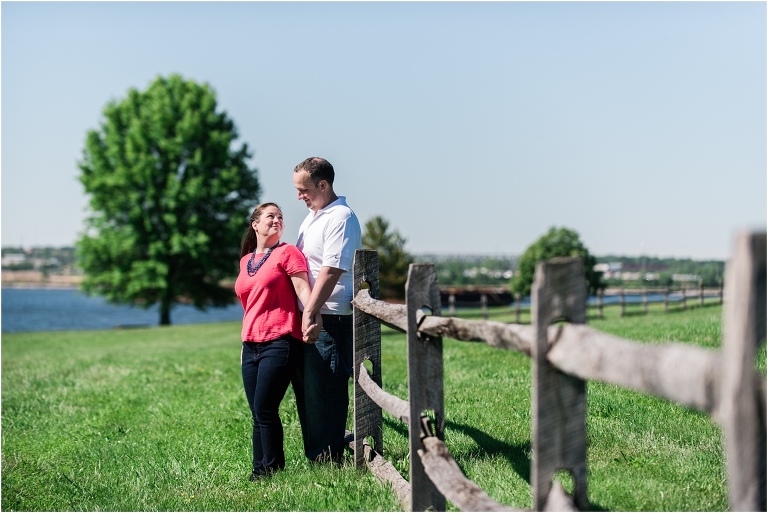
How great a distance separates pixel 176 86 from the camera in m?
37.0

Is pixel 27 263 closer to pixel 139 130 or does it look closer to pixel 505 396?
pixel 139 130

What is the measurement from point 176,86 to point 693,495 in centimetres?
3624

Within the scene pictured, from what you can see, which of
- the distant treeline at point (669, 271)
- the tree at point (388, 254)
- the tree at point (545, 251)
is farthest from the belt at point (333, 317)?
the tree at point (545, 251)

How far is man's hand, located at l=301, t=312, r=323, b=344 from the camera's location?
543 cm

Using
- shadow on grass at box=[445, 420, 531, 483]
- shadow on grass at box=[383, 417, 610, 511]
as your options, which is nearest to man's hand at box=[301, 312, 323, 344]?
shadow on grass at box=[383, 417, 610, 511]

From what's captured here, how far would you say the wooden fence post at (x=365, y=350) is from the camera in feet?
18.7

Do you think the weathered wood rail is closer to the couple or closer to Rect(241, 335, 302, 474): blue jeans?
the couple

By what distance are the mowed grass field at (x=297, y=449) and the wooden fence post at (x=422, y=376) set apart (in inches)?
14.3

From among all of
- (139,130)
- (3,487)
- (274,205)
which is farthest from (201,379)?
(139,130)

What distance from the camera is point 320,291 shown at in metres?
5.37

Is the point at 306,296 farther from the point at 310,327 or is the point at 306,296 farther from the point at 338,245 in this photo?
the point at 338,245

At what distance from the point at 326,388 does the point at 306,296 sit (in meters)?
0.75

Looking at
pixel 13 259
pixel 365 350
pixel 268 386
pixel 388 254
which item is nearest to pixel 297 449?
pixel 268 386

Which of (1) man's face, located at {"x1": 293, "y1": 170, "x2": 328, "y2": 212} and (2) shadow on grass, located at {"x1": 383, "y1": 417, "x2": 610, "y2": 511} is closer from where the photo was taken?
(2) shadow on grass, located at {"x1": 383, "y1": 417, "x2": 610, "y2": 511}
